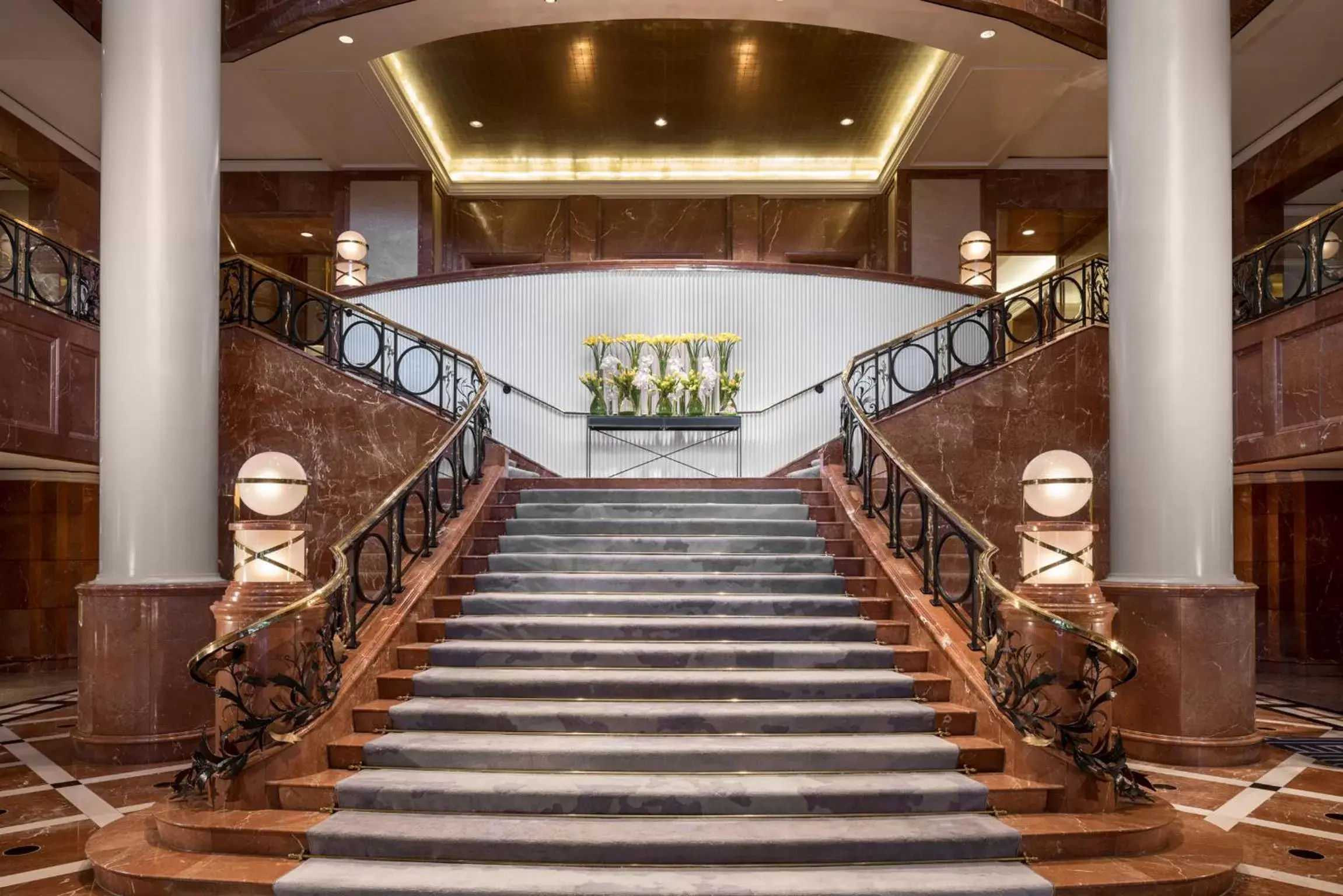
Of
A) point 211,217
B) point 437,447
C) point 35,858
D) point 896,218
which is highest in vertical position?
point 896,218

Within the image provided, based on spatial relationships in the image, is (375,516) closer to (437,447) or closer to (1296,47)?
(437,447)

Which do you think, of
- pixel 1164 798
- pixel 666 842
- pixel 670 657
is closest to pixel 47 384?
pixel 670 657

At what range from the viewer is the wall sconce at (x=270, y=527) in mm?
4766

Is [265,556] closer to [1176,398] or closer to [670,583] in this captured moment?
[670,583]

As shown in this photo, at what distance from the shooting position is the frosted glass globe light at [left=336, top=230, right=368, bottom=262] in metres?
12.3

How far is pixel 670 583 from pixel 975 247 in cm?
800

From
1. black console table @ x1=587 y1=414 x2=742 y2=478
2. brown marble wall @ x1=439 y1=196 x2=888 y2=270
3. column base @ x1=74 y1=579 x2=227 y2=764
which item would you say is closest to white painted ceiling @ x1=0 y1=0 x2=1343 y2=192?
brown marble wall @ x1=439 y1=196 x2=888 y2=270

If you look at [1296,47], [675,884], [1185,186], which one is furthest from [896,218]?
[675,884]

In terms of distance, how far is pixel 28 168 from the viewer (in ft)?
36.7

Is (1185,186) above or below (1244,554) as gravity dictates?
above

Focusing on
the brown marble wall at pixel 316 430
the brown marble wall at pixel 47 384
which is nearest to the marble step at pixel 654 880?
the brown marble wall at pixel 316 430

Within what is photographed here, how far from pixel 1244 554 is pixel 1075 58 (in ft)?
18.7

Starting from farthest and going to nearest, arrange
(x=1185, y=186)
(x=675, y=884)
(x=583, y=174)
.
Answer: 1. (x=583, y=174)
2. (x=1185, y=186)
3. (x=675, y=884)

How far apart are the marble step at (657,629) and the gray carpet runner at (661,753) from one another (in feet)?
0.04
